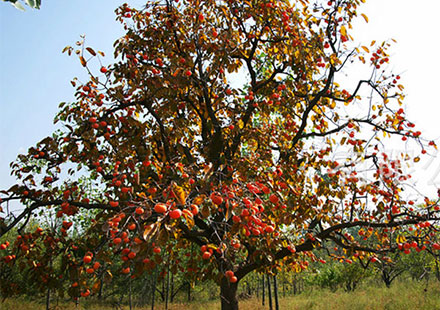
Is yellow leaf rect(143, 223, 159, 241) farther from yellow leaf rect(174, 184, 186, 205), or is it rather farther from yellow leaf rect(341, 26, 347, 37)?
yellow leaf rect(341, 26, 347, 37)

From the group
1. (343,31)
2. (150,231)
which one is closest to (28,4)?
(150,231)

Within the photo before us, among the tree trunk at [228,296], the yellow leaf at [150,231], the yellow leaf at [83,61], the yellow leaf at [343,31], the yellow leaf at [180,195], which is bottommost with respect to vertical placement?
the tree trunk at [228,296]

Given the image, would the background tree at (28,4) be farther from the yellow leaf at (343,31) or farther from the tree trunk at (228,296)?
the tree trunk at (228,296)

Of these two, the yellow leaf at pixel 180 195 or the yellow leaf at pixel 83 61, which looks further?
the yellow leaf at pixel 83 61

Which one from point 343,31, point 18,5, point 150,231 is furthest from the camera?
point 343,31

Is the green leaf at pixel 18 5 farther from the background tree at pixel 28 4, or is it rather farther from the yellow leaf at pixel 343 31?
the yellow leaf at pixel 343 31

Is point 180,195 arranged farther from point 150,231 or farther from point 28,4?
point 28,4

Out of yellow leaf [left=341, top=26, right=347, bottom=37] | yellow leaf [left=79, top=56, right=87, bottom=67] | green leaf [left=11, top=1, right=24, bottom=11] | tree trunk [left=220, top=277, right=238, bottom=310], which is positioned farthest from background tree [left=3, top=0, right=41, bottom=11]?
tree trunk [left=220, top=277, right=238, bottom=310]

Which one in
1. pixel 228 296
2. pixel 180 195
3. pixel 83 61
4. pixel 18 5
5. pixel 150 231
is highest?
pixel 83 61

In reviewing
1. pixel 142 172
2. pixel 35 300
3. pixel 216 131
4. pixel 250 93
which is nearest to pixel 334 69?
pixel 250 93

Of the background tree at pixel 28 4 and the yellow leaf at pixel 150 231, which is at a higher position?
the background tree at pixel 28 4

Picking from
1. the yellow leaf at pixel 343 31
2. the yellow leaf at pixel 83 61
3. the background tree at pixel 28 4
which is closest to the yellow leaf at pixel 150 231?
the background tree at pixel 28 4

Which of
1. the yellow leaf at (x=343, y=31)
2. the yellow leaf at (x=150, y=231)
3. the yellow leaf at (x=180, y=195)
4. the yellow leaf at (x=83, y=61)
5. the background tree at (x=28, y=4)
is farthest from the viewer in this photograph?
the yellow leaf at (x=343, y=31)

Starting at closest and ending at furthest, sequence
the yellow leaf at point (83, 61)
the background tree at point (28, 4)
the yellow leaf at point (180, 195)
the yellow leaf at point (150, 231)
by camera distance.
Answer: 1. the background tree at point (28, 4)
2. the yellow leaf at point (150, 231)
3. the yellow leaf at point (180, 195)
4. the yellow leaf at point (83, 61)
